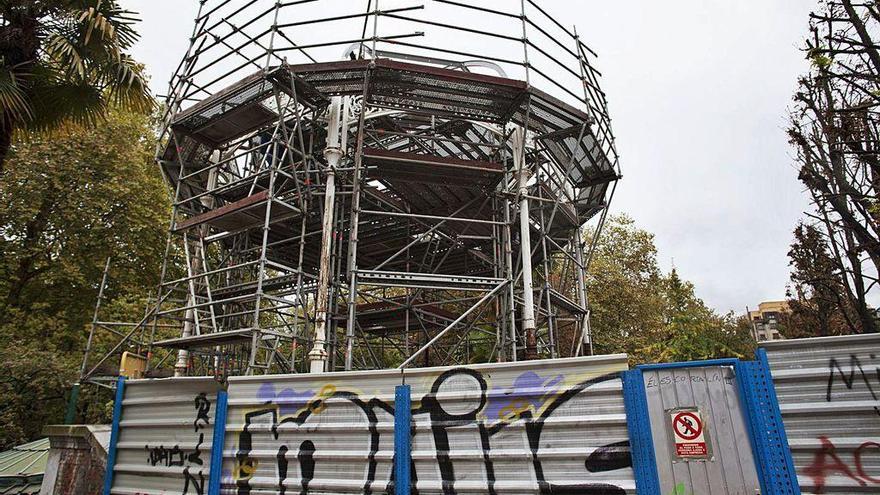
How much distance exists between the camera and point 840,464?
3.94m

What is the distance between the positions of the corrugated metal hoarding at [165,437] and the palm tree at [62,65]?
414 centimetres

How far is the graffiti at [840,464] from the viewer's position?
12.7 feet

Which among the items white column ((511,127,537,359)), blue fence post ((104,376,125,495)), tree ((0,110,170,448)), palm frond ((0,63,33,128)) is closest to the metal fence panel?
white column ((511,127,537,359))

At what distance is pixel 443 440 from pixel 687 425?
81.4 inches

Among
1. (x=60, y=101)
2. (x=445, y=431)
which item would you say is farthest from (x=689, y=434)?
Answer: (x=60, y=101)

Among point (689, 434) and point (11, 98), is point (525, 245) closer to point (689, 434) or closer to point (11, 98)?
point (689, 434)

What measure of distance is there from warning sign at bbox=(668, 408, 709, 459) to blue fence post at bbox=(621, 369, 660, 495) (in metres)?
0.19

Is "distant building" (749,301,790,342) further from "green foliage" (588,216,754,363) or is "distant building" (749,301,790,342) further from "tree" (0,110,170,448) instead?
"tree" (0,110,170,448)

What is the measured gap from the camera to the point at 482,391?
15.5 feet

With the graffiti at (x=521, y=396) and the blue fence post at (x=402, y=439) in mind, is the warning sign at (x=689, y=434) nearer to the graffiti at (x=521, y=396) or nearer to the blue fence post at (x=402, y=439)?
the graffiti at (x=521, y=396)

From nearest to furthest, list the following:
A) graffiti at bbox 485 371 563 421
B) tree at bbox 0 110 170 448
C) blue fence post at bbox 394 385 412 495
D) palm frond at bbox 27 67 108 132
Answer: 1. graffiti at bbox 485 371 563 421
2. blue fence post at bbox 394 385 412 495
3. palm frond at bbox 27 67 108 132
4. tree at bbox 0 110 170 448

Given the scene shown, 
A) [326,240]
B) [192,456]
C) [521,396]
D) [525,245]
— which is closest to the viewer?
[521,396]

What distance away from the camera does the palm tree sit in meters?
7.40

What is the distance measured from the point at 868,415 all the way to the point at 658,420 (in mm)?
1519
